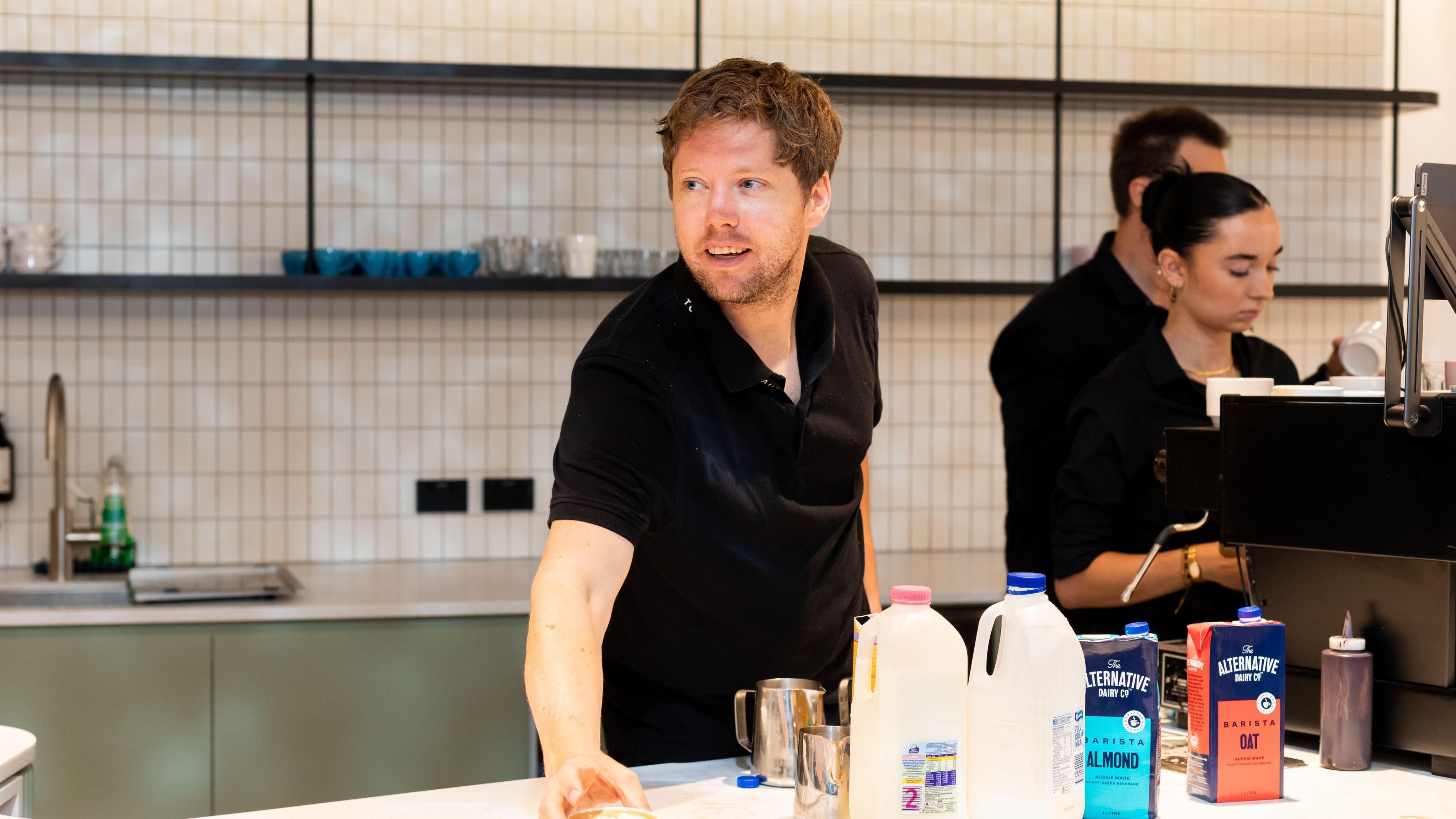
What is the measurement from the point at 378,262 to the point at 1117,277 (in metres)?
1.68

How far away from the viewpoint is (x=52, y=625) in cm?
271

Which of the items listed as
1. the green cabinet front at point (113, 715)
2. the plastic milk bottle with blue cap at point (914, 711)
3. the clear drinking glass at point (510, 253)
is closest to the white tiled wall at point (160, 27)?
the clear drinking glass at point (510, 253)

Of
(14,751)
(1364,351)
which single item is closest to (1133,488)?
(1364,351)

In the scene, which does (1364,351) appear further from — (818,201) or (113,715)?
(113,715)

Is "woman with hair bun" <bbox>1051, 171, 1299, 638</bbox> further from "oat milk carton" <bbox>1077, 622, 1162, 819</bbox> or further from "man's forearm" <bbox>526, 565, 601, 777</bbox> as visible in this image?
"man's forearm" <bbox>526, 565, 601, 777</bbox>

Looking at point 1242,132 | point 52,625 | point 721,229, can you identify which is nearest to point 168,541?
point 52,625

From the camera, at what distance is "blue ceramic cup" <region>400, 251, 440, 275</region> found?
3.18 meters

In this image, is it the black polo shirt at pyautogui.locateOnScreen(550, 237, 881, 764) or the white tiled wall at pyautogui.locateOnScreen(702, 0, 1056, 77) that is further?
the white tiled wall at pyautogui.locateOnScreen(702, 0, 1056, 77)

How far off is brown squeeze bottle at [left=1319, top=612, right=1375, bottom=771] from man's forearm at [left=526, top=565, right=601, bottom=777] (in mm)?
797

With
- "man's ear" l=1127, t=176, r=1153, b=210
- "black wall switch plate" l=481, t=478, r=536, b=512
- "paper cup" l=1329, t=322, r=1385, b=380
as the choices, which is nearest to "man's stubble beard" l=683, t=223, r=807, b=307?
"paper cup" l=1329, t=322, r=1385, b=380

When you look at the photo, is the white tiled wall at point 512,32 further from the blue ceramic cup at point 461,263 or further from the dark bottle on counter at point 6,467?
the dark bottle on counter at point 6,467

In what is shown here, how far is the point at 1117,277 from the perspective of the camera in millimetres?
2570

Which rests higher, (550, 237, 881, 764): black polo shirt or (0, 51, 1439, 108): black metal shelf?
(0, 51, 1439, 108): black metal shelf

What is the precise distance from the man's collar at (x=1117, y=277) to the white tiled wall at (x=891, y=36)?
3.66 feet
